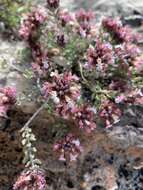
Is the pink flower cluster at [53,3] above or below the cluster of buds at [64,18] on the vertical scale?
above

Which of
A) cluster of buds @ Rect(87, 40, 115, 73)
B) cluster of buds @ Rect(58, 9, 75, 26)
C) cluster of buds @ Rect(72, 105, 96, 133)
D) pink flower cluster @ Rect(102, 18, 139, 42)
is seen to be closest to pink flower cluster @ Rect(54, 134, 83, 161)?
cluster of buds @ Rect(72, 105, 96, 133)

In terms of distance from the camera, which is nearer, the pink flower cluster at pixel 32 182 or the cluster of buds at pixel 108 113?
the pink flower cluster at pixel 32 182

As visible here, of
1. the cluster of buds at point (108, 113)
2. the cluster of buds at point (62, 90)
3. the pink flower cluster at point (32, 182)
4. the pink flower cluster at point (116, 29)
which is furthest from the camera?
the pink flower cluster at point (116, 29)

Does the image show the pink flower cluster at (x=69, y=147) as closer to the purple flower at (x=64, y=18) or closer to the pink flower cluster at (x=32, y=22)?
the pink flower cluster at (x=32, y=22)

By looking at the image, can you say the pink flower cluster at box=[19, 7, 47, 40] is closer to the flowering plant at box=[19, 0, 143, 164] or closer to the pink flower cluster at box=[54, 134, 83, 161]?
the flowering plant at box=[19, 0, 143, 164]

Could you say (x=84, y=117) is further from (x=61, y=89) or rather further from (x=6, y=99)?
(x=6, y=99)

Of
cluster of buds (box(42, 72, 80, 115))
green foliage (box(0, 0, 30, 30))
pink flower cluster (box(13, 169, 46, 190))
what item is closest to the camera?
pink flower cluster (box(13, 169, 46, 190))

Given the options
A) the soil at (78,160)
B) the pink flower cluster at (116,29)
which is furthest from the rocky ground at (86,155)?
the pink flower cluster at (116,29)
